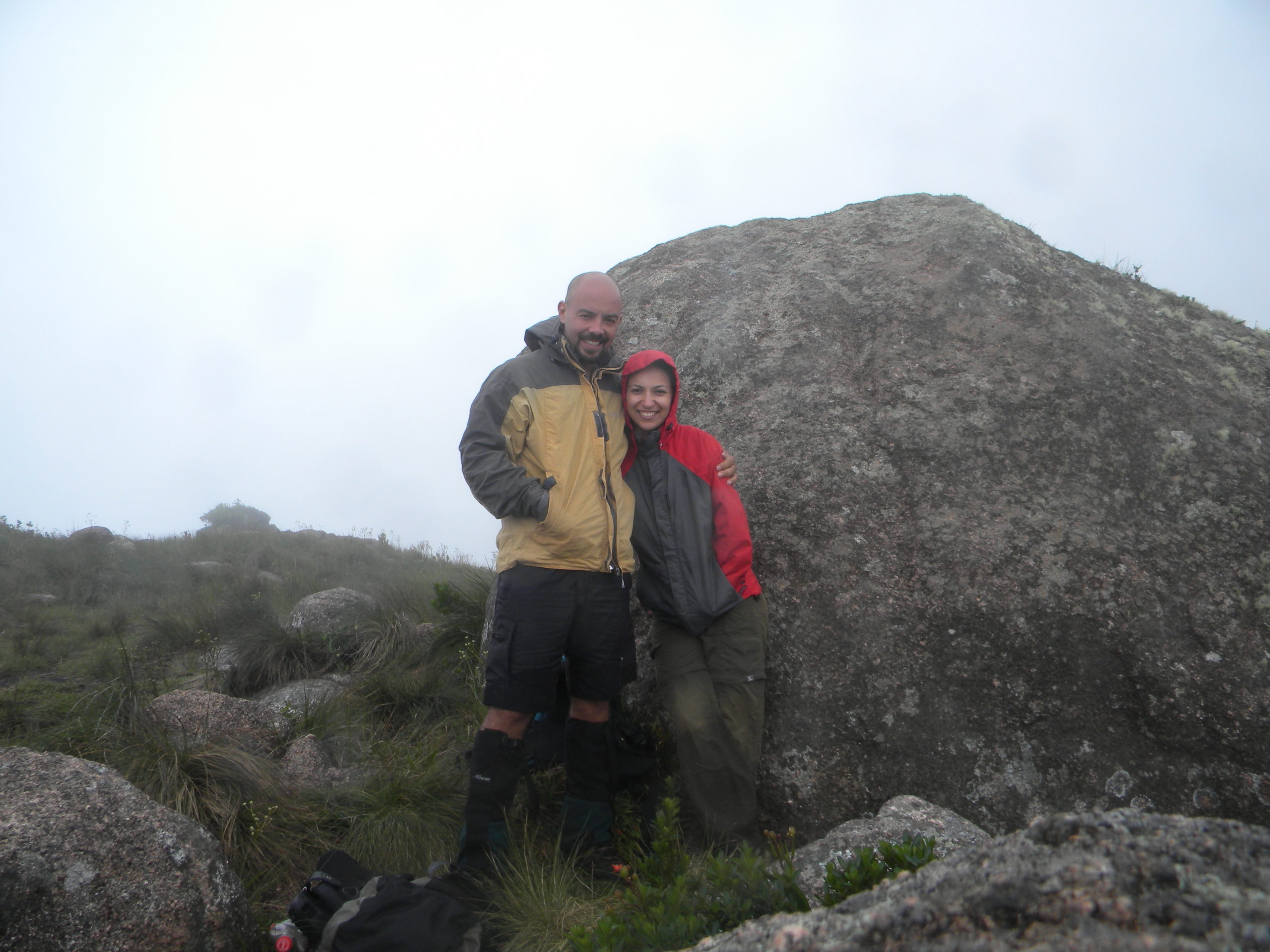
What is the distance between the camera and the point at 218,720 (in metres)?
4.40

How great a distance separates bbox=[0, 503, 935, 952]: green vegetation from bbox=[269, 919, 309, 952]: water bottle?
38 cm

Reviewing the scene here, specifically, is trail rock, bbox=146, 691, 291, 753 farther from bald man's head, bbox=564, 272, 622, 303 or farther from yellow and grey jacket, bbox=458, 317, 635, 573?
A: bald man's head, bbox=564, 272, 622, 303

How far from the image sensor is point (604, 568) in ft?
11.3

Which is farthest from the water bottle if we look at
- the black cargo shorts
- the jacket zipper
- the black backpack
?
the jacket zipper

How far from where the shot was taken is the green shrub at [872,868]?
80.0 inches

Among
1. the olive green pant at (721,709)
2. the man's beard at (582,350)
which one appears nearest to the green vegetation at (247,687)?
the olive green pant at (721,709)

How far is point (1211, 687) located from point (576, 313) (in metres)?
3.33

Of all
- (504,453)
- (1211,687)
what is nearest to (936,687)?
(1211,687)

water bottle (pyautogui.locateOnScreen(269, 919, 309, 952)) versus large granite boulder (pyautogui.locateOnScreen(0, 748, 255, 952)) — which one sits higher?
large granite boulder (pyautogui.locateOnScreen(0, 748, 255, 952))

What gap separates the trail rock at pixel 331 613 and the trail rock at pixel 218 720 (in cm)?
199

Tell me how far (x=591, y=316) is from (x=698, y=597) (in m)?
1.51

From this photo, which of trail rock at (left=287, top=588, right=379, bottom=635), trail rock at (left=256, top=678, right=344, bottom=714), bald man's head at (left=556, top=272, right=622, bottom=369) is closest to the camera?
bald man's head at (left=556, top=272, right=622, bottom=369)

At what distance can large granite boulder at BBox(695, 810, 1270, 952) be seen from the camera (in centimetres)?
110

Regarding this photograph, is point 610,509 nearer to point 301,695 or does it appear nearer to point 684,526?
point 684,526
